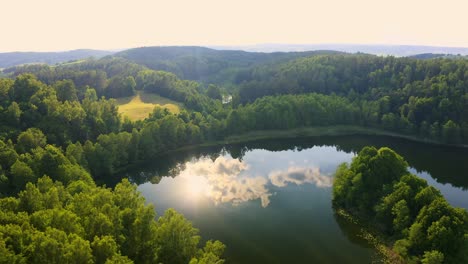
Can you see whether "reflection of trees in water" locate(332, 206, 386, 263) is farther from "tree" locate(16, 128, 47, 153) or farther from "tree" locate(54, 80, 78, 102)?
"tree" locate(54, 80, 78, 102)

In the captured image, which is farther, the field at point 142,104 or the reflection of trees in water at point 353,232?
the field at point 142,104

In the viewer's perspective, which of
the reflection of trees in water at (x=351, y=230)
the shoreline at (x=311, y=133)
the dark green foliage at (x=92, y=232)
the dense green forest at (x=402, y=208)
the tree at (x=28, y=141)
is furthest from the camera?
the shoreline at (x=311, y=133)

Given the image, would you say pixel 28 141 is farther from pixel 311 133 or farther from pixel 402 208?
pixel 311 133

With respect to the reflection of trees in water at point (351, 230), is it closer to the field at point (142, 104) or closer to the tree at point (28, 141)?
the tree at point (28, 141)

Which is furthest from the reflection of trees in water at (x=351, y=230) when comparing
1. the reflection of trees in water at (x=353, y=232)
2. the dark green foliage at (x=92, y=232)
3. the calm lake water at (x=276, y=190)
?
the dark green foliage at (x=92, y=232)

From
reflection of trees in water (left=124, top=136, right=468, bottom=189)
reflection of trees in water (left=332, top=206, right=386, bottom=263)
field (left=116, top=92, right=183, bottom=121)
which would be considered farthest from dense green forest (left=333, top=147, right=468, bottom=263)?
field (left=116, top=92, right=183, bottom=121)

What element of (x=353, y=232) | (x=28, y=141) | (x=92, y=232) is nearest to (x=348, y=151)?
(x=353, y=232)
